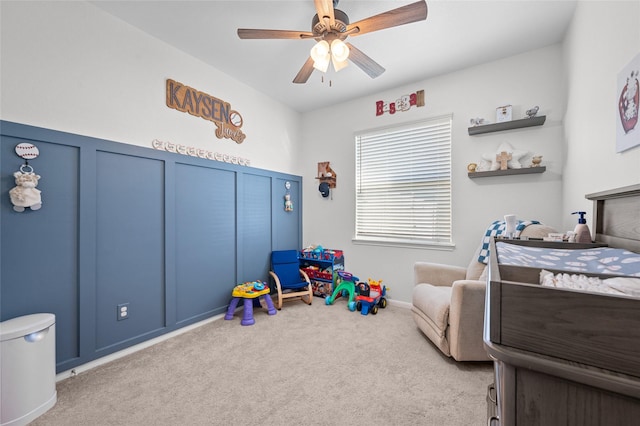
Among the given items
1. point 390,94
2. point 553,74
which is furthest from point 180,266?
point 553,74

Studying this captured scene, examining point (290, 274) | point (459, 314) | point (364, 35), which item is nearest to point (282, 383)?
point (459, 314)

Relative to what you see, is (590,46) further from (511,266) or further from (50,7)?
(50,7)

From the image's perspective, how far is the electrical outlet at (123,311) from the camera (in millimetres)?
2111

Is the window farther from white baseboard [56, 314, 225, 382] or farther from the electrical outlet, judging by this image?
the electrical outlet

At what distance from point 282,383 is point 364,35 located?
2971mm

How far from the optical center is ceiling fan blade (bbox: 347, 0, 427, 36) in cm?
155

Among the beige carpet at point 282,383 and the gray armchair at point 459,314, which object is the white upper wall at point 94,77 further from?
the gray armchair at point 459,314

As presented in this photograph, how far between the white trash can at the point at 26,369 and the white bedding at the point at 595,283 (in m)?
2.51

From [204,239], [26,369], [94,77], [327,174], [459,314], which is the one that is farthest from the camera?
[327,174]

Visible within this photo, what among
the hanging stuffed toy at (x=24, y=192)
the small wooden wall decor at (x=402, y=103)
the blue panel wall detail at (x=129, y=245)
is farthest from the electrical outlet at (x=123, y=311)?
the small wooden wall decor at (x=402, y=103)

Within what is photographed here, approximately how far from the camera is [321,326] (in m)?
2.66

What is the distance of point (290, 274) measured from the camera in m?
3.52

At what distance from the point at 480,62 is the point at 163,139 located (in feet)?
11.2

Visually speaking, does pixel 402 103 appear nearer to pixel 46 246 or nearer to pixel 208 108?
pixel 208 108
